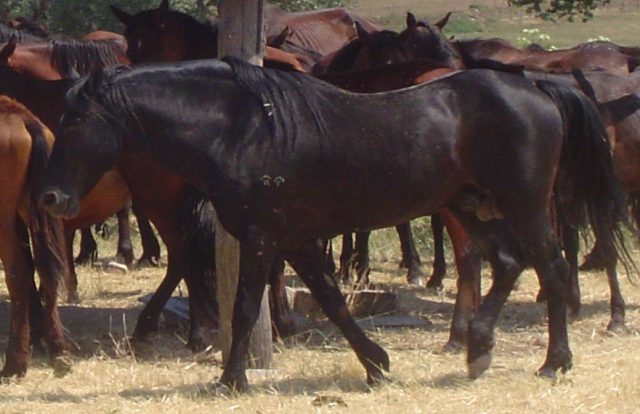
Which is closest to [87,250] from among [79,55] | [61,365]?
[79,55]

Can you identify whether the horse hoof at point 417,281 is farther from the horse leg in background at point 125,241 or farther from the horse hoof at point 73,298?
the horse hoof at point 73,298

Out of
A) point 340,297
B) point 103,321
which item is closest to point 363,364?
point 340,297

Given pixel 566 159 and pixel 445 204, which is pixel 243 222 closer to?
pixel 445 204

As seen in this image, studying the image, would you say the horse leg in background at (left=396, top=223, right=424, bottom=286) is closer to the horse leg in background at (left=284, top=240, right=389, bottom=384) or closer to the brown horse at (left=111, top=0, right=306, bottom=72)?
the brown horse at (left=111, top=0, right=306, bottom=72)

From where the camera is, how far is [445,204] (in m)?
6.65

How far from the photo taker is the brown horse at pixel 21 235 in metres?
6.93

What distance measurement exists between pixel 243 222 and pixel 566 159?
1.90 meters

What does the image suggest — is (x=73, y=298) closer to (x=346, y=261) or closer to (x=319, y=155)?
(x=346, y=261)

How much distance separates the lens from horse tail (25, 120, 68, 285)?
7.02 m

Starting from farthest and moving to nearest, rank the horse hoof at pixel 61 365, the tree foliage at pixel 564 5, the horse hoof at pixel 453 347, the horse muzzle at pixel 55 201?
the tree foliage at pixel 564 5, the horse hoof at pixel 453 347, the horse hoof at pixel 61 365, the horse muzzle at pixel 55 201

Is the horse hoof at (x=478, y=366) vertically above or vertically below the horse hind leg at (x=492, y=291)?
below

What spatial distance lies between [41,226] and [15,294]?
0.40 meters

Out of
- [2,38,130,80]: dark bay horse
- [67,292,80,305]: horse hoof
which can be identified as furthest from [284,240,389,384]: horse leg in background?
[2,38,130,80]: dark bay horse

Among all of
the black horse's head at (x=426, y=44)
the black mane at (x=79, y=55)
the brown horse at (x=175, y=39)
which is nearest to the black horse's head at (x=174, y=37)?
the brown horse at (x=175, y=39)
